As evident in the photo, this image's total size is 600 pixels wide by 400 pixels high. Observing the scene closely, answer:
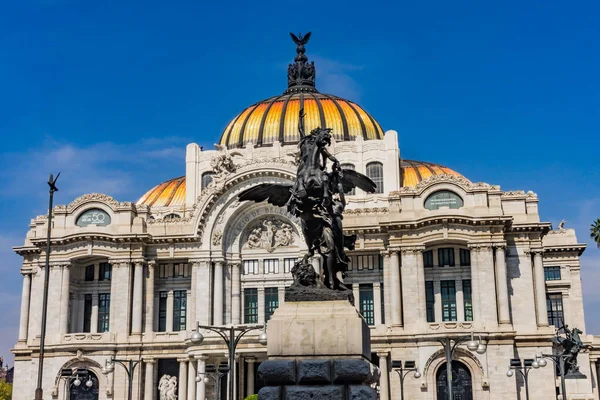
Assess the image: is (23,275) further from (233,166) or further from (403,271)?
(403,271)

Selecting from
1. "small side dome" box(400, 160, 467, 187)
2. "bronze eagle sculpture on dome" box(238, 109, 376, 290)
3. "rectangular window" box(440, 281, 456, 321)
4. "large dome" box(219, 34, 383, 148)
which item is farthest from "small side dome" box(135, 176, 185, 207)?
"bronze eagle sculpture on dome" box(238, 109, 376, 290)

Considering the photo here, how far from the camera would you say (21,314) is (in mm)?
63031

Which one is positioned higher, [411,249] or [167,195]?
[167,195]

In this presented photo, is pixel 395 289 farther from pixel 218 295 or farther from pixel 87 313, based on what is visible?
pixel 87 313

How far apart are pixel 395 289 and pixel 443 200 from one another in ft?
22.5

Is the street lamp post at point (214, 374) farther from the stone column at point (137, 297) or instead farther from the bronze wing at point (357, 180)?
the bronze wing at point (357, 180)

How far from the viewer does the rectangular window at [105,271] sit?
205 ft

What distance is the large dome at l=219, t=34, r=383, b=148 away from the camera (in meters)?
68.4

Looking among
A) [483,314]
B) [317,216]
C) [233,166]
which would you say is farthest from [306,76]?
[317,216]

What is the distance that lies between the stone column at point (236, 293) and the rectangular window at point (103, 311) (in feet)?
31.7

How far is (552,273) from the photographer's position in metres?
69.2

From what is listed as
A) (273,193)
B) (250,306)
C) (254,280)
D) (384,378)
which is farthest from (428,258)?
(273,193)

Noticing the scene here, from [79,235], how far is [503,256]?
A: 96.7 feet

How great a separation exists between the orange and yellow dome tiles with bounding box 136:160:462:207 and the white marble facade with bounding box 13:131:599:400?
17.0ft
